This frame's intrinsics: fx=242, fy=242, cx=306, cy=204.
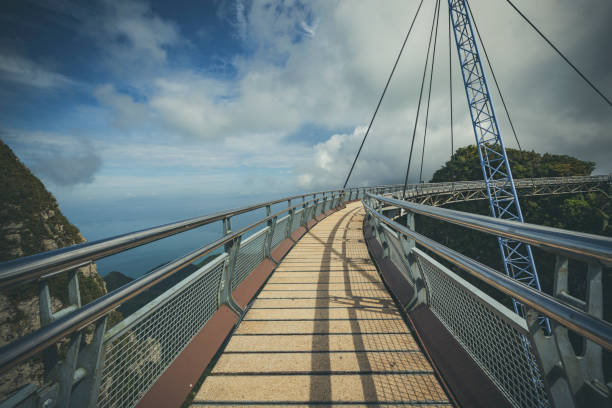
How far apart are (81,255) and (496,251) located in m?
46.5

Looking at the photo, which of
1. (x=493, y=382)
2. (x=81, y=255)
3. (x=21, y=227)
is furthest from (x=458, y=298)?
(x=21, y=227)

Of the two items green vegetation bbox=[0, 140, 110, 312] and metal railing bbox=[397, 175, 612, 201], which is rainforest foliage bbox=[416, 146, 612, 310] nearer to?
metal railing bbox=[397, 175, 612, 201]

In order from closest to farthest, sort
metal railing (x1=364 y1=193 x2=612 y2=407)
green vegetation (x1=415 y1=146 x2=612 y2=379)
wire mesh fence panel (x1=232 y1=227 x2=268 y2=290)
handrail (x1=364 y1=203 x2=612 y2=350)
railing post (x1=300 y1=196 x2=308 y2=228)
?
handrail (x1=364 y1=203 x2=612 y2=350)
metal railing (x1=364 y1=193 x2=612 y2=407)
wire mesh fence panel (x1=232 y1=227 x2=268 y2=290)
railing post (x1=300 y1=196 x2=308 y2=228)
green vegetation (x1=415 y1=146 x2=612 y2=379)

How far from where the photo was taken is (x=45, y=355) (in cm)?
125

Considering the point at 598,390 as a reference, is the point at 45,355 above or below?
above

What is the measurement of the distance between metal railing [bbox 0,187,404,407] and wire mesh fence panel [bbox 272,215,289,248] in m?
2.69

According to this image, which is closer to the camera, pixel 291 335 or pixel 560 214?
pixel 291 335

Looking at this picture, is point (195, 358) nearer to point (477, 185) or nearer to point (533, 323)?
point (533, 323)

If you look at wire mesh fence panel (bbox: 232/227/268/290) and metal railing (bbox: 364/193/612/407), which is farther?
wire mesh fence panel (bbox: 232/227/268/290)

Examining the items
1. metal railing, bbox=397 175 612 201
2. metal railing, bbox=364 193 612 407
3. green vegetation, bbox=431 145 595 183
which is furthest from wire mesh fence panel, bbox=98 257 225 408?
green vegetation, bbox=431 145 595 183

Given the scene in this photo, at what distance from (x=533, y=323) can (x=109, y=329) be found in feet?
8.63

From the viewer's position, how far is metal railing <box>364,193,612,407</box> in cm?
103

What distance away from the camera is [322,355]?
2.52 m

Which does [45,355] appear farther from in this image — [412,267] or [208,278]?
[412,267]
